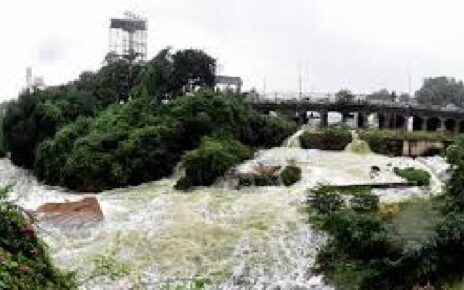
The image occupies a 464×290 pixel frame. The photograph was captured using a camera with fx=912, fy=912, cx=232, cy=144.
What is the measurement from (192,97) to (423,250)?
16.2 m

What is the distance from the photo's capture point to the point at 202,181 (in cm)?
2912

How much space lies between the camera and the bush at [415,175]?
28.3 m

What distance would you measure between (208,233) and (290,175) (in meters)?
5.76

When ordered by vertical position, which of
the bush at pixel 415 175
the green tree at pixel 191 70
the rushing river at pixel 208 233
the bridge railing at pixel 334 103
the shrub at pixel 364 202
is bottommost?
the rushing river at pixel 208 233

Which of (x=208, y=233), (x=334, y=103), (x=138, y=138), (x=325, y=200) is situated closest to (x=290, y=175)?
(x=325, y=200)

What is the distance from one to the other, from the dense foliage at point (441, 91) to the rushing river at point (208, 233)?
40.8 metres

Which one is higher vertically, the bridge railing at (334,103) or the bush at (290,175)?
the bridge railing at (334,103)

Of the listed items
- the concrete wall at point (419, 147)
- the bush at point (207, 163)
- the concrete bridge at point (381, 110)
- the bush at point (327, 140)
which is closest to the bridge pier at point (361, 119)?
the concrete bridge at point (381, 110)

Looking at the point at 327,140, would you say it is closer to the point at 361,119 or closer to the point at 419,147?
the point at 419,147

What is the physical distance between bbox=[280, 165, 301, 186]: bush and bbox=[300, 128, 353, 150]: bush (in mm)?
4926

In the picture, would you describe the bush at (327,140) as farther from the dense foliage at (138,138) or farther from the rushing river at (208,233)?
the rushing river at (208,233)

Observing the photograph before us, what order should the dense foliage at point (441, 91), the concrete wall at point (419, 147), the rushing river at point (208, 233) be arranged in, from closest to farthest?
the rushing river at point (208, 233) → the concrete wall at point (419, 147) → the dense foliage at point (441, 91)

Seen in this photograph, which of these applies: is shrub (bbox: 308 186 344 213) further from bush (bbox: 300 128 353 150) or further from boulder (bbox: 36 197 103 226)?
bush (bbox: 300 128 353 150)

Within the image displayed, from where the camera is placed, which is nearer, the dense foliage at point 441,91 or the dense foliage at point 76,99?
the dense foliage at point 76,99
